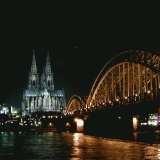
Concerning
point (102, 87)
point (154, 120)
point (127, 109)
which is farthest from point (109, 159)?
point (154, 120)

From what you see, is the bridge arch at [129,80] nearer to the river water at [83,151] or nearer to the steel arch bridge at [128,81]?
the steel arch bridge at [128,81]

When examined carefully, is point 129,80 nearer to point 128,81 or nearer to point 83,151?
point 128,81

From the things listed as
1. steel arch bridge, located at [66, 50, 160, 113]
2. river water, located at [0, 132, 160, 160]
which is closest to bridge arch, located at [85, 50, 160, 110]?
steel arch bridge, located at [66, 50, 160, 113]

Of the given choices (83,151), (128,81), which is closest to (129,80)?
(128,81)

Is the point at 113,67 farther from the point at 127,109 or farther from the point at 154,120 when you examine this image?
the point at 154,120

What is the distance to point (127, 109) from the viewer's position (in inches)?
2795

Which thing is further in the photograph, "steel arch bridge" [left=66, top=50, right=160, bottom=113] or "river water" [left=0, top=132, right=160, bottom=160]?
"steel arch bridge" [left=66, top=50, right=160, bottom=113]

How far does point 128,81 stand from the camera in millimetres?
78812

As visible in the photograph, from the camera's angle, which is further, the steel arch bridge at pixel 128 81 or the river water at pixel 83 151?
the steel arch bridge at pixel 128 81

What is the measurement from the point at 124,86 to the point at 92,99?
21.6 m

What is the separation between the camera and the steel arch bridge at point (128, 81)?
63.6 m

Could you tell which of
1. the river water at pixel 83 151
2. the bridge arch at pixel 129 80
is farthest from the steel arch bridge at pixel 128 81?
the river water at pixel 83 151

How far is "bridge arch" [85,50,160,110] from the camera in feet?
209

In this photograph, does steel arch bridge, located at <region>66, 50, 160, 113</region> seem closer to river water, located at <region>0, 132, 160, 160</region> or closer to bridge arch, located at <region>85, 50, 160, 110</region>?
bridge arch, located at <region>85, 50, 160, 110</region>
